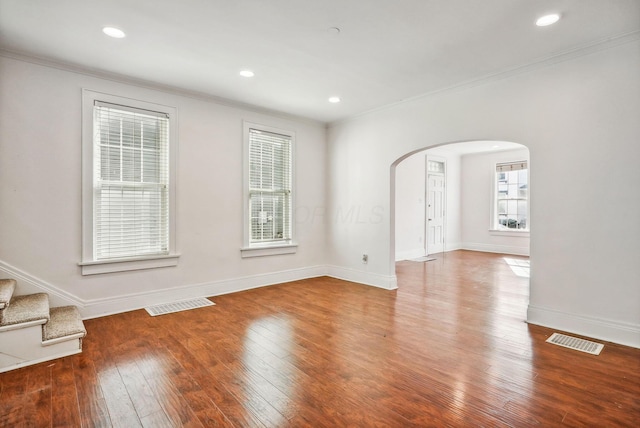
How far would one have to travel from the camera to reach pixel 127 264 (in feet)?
12.6

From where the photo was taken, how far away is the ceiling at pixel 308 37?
8.15 ft

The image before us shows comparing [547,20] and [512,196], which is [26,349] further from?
[512,196]

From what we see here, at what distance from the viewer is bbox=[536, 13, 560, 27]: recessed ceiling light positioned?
2.57 metres

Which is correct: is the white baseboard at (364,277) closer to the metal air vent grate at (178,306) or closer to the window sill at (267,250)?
the window sill at (267,250)

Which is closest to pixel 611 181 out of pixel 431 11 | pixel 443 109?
pixel 443 109

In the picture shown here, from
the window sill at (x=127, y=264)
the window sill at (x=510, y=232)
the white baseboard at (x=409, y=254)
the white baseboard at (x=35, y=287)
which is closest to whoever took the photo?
the white baseboard at (x=35, y=287)

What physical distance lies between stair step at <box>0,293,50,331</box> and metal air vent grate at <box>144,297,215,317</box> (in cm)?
105

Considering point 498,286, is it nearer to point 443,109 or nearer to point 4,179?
point 443,109

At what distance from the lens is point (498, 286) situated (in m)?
5.02

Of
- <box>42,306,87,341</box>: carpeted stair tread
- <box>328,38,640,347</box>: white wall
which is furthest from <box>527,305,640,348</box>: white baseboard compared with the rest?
<box>42,306,87,341</box>: carpeted stair tread

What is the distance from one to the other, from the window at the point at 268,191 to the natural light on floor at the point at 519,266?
13.7 ft

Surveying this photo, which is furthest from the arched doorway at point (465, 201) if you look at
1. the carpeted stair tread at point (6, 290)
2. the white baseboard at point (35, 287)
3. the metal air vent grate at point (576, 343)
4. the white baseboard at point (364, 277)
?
the carpeted stair tread at point (6, 290)

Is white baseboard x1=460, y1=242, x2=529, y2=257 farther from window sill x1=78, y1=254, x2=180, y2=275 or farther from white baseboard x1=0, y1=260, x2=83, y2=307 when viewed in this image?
white baseboard x1=0, y1=260, x2=83, y2=307

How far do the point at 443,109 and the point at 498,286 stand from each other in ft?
9.36
